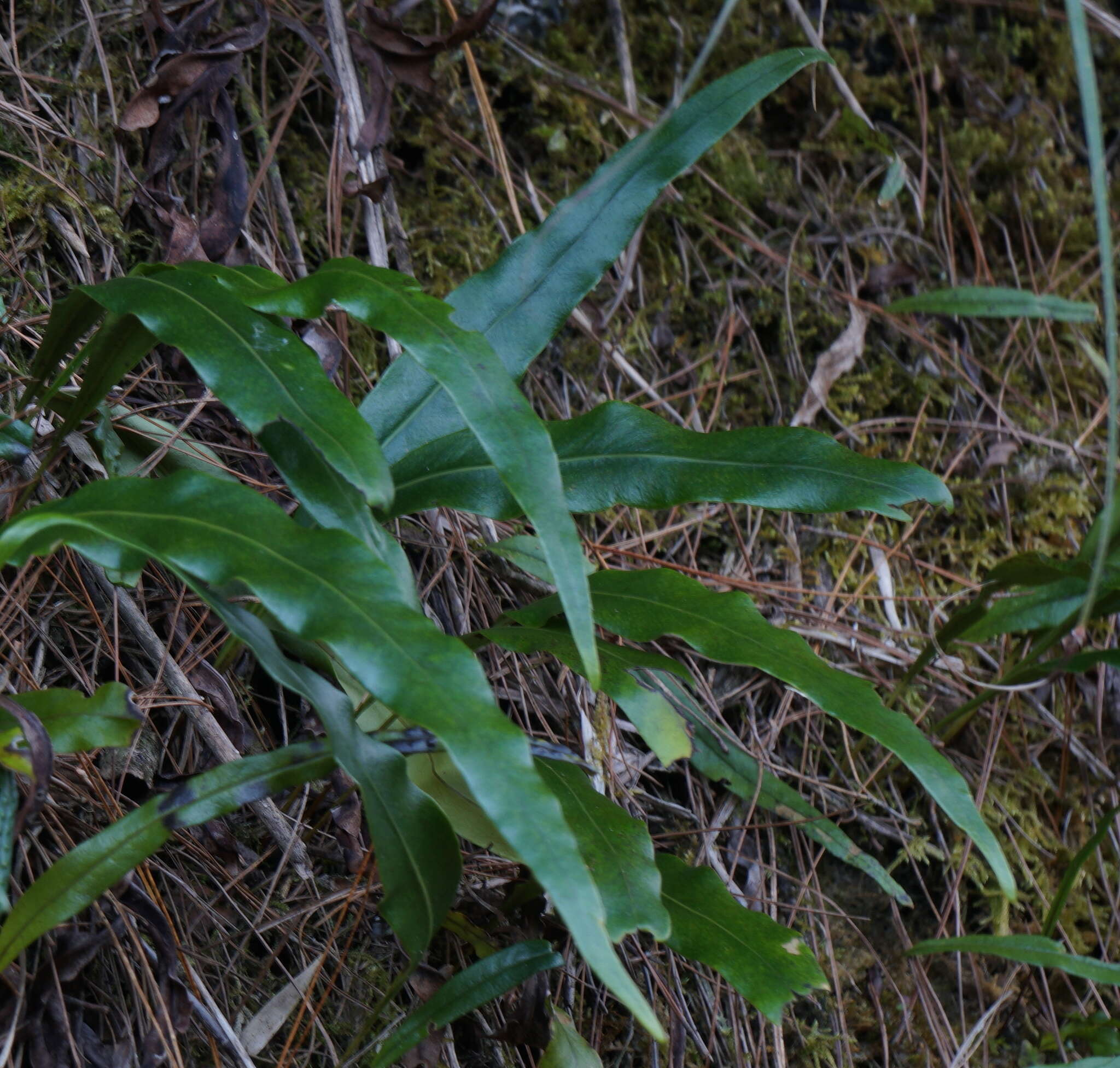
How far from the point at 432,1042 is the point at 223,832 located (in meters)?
0.26

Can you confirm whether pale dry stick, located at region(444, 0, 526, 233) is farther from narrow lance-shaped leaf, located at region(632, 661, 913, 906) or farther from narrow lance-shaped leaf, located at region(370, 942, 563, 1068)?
narrow lance-shaped leaf, located at region(370, 942, 563, 1068)

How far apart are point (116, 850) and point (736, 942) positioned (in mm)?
491

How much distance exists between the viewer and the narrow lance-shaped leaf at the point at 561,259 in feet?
2.95

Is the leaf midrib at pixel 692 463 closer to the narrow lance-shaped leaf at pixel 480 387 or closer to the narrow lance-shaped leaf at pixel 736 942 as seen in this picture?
the narrow lance-shaped leaf at pixel 480 387

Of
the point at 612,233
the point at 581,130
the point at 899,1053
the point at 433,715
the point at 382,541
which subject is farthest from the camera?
the point at 581,130

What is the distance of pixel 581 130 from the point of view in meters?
1.41

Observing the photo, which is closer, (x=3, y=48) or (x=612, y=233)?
(x=612, y=233)

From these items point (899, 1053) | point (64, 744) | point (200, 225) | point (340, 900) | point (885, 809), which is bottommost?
point (899, 1053)

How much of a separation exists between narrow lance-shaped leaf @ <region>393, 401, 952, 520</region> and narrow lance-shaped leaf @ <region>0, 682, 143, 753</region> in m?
0.29

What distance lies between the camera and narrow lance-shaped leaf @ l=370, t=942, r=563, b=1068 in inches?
29.2

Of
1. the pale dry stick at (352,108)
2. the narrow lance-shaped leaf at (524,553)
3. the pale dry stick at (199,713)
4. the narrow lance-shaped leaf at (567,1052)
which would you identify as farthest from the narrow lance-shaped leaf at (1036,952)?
the pale dry stick at (352,108)

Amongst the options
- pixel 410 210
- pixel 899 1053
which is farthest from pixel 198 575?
pixel 899 1053

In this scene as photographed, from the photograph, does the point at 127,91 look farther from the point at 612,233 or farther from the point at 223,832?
the point at 223,832

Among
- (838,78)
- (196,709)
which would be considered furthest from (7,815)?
(838,78)
